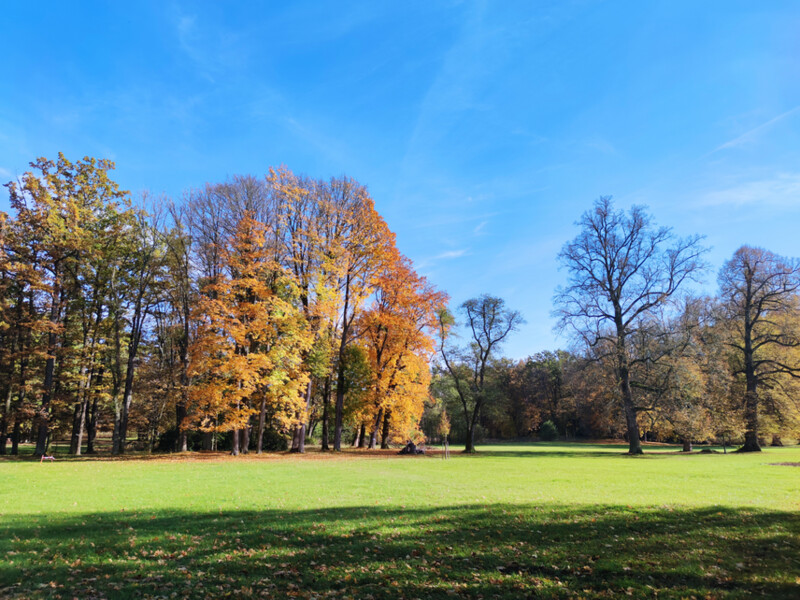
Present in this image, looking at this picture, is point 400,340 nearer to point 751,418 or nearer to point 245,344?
point 245,344

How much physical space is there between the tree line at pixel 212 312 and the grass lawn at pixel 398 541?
12.8 meters

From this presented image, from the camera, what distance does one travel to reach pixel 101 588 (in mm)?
5176

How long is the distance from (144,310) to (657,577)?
32.9 meters

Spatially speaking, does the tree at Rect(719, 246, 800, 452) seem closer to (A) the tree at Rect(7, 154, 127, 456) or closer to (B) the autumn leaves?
(B) the autumn leaves

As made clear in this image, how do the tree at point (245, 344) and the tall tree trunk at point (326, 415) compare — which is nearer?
the tree at point (245, 344)

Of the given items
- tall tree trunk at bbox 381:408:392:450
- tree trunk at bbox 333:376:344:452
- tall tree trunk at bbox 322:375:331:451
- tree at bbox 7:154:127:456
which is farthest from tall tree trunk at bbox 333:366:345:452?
tree at bbox 7:154:127:456

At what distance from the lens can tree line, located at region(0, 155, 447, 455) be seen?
81.9 feet

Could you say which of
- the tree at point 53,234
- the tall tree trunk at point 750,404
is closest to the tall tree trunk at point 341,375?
the tree at point 53,234

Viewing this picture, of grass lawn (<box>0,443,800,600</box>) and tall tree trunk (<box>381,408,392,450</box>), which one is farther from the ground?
grass lawn (<box>0,443,800,600</box>)

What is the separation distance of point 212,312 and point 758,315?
130ft

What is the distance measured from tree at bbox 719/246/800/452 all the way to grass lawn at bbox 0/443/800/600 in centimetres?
2401

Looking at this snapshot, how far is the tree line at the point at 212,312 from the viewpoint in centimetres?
2496

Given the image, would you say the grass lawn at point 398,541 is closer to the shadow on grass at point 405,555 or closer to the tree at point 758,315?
the shadow on grass at point 405,555

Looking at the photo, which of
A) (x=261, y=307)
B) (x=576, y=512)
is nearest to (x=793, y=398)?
(x=576, y=512)
